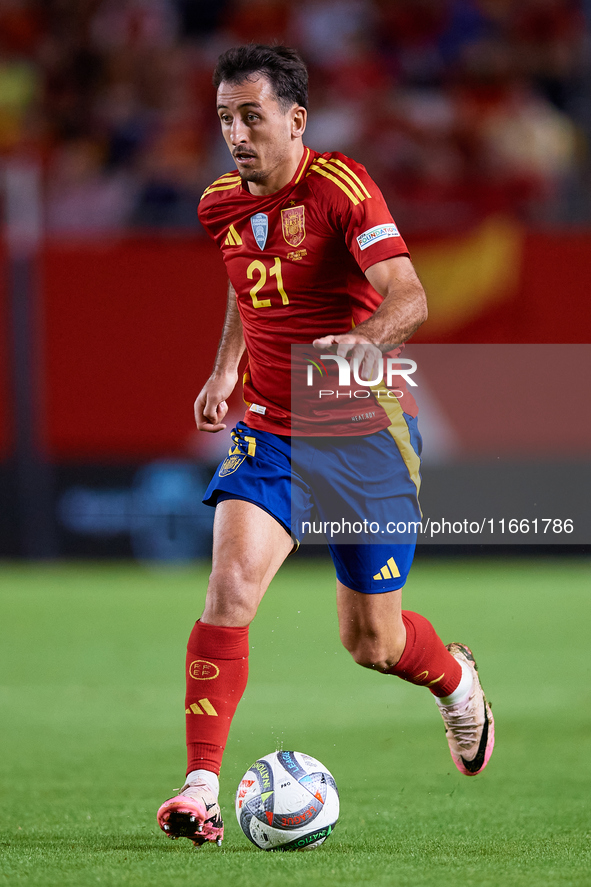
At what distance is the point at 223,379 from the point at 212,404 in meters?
0.13

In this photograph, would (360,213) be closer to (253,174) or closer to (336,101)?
(253,174)

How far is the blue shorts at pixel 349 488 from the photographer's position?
3912 mm

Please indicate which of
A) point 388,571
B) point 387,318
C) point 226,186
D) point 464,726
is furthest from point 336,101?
point 387,318

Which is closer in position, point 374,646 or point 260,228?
point 260,228

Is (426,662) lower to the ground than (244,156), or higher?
lower

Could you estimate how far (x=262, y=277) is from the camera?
3984 millimetres

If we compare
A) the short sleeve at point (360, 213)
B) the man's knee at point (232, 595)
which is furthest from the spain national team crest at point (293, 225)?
the man's knee at point (232, 595)

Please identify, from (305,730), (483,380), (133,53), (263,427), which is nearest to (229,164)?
(133,53)

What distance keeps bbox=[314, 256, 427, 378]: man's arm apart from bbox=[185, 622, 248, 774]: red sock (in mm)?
885

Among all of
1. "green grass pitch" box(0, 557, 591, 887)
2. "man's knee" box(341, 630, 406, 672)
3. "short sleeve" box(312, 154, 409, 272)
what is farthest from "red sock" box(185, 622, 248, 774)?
"short sleeve" box(312, 154, 409, 272)

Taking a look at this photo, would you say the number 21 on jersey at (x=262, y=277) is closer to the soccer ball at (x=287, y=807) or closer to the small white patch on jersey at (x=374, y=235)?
the small white patch on jersey at (x=374, y=235)

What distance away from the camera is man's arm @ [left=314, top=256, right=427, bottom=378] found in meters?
3.20

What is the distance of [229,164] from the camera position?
1095cm

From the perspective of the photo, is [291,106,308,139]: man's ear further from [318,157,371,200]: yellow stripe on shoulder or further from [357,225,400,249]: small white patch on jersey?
[357,225,400,249]: small white patch on jersey
